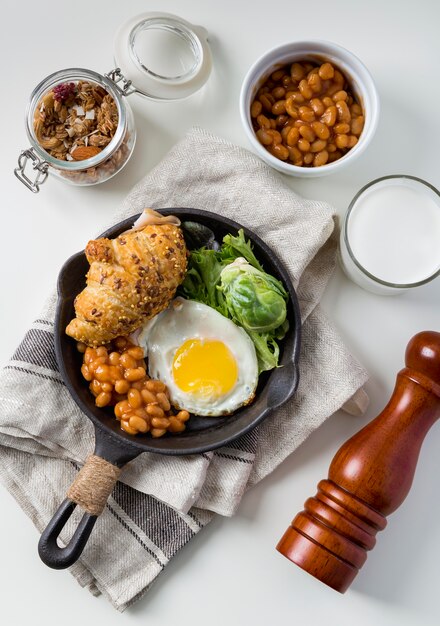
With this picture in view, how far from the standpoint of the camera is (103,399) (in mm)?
2439

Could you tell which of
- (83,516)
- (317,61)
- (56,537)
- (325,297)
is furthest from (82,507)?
(317,61)

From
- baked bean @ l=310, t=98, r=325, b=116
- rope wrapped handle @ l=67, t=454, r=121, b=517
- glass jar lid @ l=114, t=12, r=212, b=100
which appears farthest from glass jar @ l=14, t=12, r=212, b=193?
rope wrapped handle @ l=67, t=454, r=121, b=517

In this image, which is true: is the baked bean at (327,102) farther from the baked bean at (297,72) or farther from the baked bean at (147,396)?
the baked bean at (147,396)

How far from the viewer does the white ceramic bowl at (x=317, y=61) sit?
2557 mm

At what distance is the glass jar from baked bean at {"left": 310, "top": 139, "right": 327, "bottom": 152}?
1.68 feet

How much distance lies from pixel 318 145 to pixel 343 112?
0.16m

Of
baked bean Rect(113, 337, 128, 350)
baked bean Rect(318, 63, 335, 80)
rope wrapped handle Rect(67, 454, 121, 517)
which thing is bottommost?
rope wrapped handle Rect(67, 454, 121, 517)

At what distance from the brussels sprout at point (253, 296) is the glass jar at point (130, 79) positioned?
0.65m

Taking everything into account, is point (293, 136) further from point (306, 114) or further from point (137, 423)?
point (137, 423)

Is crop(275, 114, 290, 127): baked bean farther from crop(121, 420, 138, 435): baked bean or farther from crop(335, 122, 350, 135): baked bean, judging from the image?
crop(121, 420, 138, 435): baked bean

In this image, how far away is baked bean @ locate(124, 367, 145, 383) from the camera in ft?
7.98

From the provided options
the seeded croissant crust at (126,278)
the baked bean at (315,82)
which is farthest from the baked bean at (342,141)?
the seeded croissant crust at (126,278)

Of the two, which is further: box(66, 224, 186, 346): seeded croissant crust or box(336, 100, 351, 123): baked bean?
box(336, 100, 351, 123): baked bean

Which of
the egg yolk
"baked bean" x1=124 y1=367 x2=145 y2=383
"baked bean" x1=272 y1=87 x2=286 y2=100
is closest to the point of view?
"baked bean" x1=124 y1=367 x2=145 y2=383
